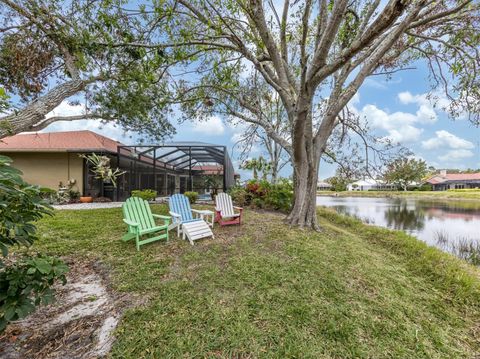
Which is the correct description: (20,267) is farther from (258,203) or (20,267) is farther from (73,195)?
(73,195)

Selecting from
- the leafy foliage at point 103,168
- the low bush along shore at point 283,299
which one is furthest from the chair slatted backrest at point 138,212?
the leafy foliage at point 103,168

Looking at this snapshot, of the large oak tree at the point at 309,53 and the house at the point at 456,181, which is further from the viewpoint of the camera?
the house at the point at 456,181

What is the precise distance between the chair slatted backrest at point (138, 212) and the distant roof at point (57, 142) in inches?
324

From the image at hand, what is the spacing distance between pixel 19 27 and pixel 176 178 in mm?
15464

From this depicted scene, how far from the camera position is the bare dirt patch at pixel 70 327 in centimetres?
184

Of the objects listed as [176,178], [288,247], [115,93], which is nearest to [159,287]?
[288,247]

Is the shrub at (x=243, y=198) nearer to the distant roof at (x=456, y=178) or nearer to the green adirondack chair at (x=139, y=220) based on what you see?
the green adirondack chair at (x=139, y=220)

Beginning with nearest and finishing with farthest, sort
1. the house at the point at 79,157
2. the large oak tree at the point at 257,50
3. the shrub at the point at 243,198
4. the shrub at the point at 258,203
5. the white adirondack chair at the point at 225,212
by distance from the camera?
1. the large oak tree at the point at 257,50
2. the white adirondack chair at the point at 225,212
3. the shrub at the point at 258,203
4. the shrub at the point at 243,198
5. the house at the point at 79,157

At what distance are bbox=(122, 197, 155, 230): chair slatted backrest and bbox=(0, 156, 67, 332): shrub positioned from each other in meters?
2.66

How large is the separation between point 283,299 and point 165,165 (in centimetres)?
1411

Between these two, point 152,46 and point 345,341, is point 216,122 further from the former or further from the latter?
point 345,341

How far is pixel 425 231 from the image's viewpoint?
9922 millimetres

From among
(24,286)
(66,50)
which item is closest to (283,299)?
(24,286)

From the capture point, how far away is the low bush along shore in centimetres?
202
